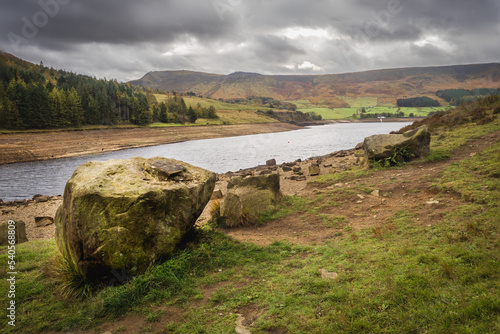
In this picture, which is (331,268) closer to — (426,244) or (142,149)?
(426,244)

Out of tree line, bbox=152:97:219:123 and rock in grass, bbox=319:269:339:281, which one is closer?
rock in grass, bbox=319:269:339:281

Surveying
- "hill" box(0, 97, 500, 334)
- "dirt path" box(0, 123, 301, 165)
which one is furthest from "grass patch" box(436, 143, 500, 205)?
"dirt path" box(0, 123, 301, 165)

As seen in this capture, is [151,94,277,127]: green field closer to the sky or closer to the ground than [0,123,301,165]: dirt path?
closer to the sky

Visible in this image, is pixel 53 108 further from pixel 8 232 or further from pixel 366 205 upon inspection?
pixel 366 205

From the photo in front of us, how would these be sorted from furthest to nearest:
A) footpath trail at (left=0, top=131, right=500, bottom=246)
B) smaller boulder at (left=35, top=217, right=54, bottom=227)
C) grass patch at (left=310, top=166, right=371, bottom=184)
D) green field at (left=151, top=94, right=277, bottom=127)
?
green field at (left=151, top=94, right=277, bottom=127) < grass patch at (left=310, top=166, right=371, bottom=184) < smaller boulder at (left=35, top=217, right=54, bottom=227) < footpath trail at (left=0, top=131, right=500, bottom=246)

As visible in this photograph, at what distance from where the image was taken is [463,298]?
4.12 metres

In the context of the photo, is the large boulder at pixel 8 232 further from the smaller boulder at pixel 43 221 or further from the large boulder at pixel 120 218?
the large boulder at pixel 120 218

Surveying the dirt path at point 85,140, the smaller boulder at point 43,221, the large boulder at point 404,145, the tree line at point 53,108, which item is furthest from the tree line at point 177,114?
the large boulder at point 404,145

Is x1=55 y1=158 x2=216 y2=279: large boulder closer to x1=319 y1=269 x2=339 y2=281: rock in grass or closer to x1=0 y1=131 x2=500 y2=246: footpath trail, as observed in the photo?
x1=0 y1=131 x2=500 y2=246: footpath trail

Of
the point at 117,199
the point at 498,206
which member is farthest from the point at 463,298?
the point at 117,199

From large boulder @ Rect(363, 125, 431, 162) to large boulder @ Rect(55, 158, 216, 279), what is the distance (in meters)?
13.4

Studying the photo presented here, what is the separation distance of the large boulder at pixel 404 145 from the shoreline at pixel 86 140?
4832cm

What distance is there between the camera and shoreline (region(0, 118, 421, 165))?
44.4 m

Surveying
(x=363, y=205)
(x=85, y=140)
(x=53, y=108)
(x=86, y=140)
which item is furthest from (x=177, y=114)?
(x=363, y=205)
